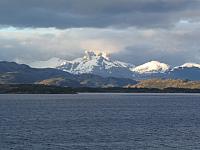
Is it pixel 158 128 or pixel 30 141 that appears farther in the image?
pixel 158 128

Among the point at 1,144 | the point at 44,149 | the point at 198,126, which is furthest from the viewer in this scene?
the point at 198,126

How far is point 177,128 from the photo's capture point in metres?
117

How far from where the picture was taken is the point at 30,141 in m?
92.8

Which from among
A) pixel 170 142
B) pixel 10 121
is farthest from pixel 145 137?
pixel 10 121

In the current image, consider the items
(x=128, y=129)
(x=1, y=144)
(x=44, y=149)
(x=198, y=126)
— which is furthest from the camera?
(x=198, y=126)

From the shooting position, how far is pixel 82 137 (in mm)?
99375

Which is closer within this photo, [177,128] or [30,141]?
[30,141]

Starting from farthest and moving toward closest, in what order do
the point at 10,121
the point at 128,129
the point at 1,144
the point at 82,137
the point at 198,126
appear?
1. the point at 10,121
2. the point at 198,126
3. the point at 128,129
4. the point at 82,137
5. the point at 1,144

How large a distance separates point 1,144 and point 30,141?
571 centimetres

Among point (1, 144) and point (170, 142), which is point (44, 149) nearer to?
point (1, 144)

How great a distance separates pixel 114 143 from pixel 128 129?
23.4 m

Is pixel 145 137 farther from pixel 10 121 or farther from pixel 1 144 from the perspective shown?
pixel 10 121

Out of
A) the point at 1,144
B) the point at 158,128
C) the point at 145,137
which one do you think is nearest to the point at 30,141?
the point at 1,144

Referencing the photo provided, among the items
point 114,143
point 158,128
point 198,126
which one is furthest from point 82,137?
point 198,126
